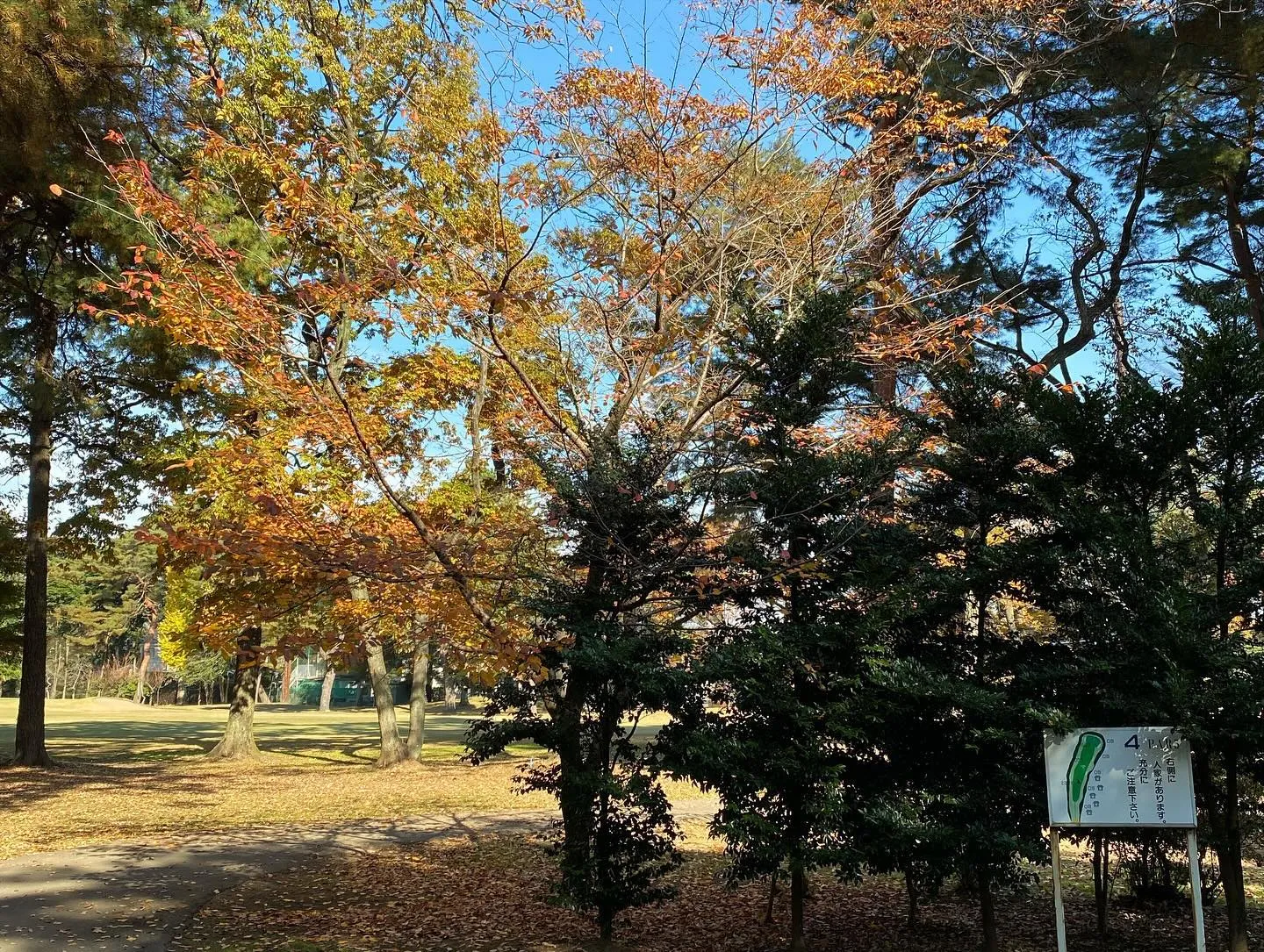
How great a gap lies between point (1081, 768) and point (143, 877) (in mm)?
8360

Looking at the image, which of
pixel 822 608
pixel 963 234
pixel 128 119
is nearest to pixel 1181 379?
pixel 822 608

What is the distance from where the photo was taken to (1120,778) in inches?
190

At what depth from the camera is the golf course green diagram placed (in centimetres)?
488

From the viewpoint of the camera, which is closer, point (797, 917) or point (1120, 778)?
point (1120, 778)

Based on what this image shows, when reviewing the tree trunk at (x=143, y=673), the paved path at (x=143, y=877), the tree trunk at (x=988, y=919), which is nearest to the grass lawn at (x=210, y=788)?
the paved path at (x=143, y=877)

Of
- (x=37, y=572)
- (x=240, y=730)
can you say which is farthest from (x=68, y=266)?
(x=240, y=730)

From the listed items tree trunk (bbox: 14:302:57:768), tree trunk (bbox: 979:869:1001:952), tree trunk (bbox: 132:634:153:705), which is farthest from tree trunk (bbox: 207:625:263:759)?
tree trunk (bbox: 132:634:153:705)

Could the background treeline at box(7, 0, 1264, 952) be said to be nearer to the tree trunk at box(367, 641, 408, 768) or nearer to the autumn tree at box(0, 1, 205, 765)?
the autumn tree at box(0, 1, 205, 765)

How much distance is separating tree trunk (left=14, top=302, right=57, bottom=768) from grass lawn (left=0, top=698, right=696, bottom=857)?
91 cm

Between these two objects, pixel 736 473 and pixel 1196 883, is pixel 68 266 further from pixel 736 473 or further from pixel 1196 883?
pixel 1196 883

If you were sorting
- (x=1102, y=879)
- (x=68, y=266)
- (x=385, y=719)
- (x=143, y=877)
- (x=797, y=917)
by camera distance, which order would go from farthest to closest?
1. (x=385, y=719)
2. (x=68, y=266)
3. (x=143, y=877)
4. (x=1102, y=879)
5. (x=797, y=917)

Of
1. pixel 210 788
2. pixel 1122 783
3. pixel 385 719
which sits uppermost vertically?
pixel 1122 783

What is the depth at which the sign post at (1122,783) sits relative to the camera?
15.3 feet

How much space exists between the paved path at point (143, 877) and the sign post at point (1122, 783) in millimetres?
6147
